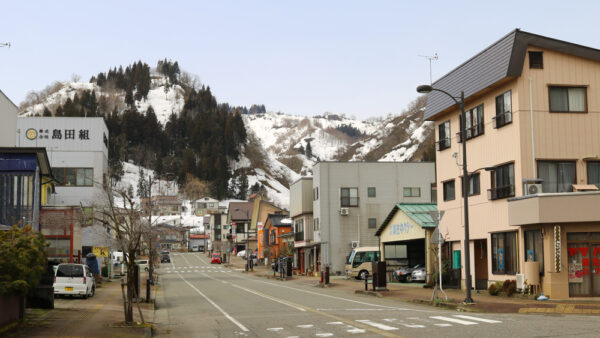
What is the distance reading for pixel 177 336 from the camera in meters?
17.8

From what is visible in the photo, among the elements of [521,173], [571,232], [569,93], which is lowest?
[571,232]

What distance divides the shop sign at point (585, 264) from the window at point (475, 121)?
821 centimetres

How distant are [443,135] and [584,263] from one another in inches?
503

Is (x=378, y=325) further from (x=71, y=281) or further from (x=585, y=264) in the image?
(x=71, y=281)

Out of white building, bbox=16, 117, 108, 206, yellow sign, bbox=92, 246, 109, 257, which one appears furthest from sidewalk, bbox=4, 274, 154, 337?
white building, bbox=16, 117, 108, 206

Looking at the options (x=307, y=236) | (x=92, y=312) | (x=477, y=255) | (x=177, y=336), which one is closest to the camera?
(x=177, y=336)

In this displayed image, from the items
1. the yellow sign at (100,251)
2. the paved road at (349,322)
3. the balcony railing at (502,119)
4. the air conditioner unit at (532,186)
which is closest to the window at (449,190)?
the balcony railing at (502,119)

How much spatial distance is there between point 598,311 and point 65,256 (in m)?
33.6

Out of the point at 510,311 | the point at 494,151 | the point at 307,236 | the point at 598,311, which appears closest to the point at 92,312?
the point at 510,311

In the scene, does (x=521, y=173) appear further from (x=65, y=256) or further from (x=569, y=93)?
(x=65, y=256)

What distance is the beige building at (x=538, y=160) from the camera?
27.0 metres

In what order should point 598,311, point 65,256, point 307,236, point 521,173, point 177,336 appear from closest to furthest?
1. point 177,336
2. point 598,311
3. point 521,173
4. point 65,256
5. point 307,236

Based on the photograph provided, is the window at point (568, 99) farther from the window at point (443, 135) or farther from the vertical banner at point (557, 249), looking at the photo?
the window at point (443, 135)

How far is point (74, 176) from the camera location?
2431 inches
